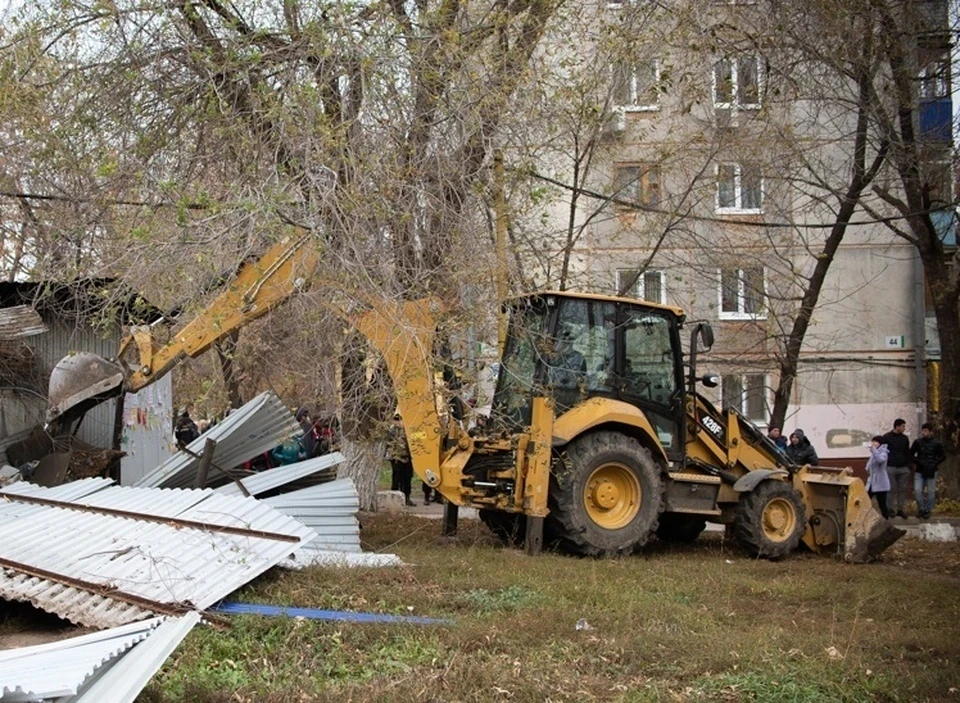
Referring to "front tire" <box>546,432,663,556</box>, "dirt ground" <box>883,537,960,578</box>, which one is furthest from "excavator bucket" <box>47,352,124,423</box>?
"dirt ground" <box>883,537,960,578</box>

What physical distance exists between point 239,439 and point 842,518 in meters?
6.66

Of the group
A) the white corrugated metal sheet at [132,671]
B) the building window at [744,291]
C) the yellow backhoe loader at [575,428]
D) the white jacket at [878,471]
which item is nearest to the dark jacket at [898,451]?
the white jacket at [878,471]

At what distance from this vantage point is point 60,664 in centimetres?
561

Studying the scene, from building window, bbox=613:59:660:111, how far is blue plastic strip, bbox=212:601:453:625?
25.9 ft

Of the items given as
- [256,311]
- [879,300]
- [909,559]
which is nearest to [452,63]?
[256,311]

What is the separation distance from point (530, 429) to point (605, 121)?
604 centimetres

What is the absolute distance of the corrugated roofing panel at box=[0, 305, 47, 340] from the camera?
14.8 metres

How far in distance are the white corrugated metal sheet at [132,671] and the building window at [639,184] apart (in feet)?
39.8

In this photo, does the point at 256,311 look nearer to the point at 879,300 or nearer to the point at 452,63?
the point at 452,63

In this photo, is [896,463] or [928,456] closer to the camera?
[928,456]

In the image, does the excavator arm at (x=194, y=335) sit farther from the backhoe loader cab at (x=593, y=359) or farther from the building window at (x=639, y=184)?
the building window at (x=639, y=184)

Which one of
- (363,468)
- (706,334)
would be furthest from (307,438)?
(706,334)

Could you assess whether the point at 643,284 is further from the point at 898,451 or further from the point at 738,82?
the point at 738,82

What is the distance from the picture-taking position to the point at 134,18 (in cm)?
1183
